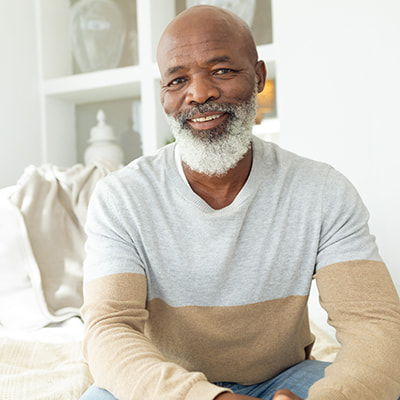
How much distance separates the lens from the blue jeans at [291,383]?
0.99 m

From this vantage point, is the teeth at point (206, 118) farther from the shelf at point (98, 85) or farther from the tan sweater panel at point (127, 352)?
the shelf at point (98, 85)

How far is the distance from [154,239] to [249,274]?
201mm

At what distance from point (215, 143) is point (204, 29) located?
226 mm

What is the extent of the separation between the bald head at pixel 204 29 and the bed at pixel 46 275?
74cm

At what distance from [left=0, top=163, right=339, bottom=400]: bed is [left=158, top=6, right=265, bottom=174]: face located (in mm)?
592

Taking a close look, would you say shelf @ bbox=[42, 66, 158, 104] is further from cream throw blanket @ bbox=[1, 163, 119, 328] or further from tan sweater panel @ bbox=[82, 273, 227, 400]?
tan sweater panel @ bbox=[82, 273, 227, 400]

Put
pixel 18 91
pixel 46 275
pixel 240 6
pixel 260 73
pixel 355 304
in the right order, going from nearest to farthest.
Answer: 1. pixel 355 304
2. pixel 260 73
3. pixel 46 275
4. pixel 240 6
5. pixel 18 91

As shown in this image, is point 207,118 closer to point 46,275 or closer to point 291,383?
point 291,383

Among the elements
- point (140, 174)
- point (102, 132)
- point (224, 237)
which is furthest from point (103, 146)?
point (224, 237)

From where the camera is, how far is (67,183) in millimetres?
1903

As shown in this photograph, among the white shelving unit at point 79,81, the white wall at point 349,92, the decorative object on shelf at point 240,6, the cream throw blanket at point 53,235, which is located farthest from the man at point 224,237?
the decorative object on shelf at point 240,6

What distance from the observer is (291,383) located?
1005 mm

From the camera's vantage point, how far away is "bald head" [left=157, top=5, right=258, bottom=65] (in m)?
1.03

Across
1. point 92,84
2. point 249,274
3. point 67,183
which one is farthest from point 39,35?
point 249,274
